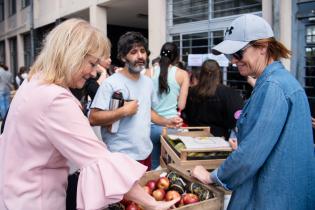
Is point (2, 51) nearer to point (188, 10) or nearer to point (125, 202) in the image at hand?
point (188, 10)

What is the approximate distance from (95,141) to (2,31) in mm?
22591

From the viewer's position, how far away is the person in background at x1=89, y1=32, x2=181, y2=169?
9.00 ft

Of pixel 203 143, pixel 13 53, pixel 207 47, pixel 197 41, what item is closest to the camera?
pixel 203 143

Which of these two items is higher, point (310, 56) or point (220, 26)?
point (220, 26)

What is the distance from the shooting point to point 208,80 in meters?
3.95

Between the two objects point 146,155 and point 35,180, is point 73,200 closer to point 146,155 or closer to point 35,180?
point 35,180

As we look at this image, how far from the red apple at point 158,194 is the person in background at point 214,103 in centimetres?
183

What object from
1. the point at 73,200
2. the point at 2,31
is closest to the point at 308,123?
the point at 73,200

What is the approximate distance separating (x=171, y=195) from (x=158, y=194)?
0.08 meters

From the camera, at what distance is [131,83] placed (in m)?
2.89

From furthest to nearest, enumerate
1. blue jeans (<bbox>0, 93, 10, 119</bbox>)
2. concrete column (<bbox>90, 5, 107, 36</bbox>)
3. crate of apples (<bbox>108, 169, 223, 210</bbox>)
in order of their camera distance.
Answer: blue jeans (<bbox>0, 93, 10, 119</bbox>) → concrete column (<bbox>90, 5, 107, 36</bbox>) → crate of apples (<bbox>108, 169, 223, 210</bbox>)

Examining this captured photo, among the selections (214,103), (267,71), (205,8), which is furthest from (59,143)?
(205,8)

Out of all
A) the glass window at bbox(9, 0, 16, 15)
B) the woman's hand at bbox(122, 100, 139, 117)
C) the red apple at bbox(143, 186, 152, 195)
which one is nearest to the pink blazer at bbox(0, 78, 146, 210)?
the red apple at bbox(143, 186, 152, 195)

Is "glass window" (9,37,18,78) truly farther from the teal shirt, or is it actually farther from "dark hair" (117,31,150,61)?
"dark hair" (117,31,150,61)
